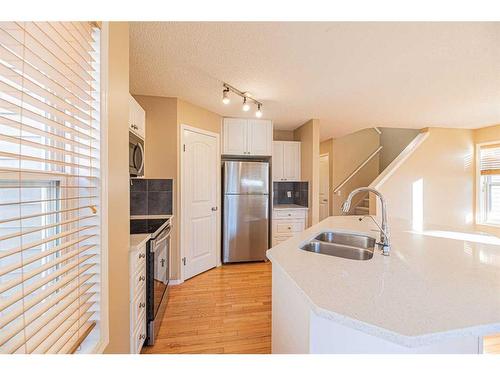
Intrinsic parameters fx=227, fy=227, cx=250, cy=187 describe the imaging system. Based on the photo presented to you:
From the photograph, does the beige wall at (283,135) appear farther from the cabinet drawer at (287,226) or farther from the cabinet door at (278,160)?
the cabinet drawer at (287,226)

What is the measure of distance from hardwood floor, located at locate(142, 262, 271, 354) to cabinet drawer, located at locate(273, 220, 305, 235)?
84 centimetres

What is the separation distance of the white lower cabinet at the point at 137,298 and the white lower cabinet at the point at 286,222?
2.47m

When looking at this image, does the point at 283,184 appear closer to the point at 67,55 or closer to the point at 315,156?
the point at 315,156

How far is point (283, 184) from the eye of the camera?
4.60 metres

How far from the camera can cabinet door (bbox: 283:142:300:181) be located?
4.22 m

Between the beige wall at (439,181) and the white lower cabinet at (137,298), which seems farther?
the beige wall at (439,181)

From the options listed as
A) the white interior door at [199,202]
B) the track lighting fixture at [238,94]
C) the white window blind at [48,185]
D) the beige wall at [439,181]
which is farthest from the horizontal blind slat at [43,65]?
the beige wall at [439,181]

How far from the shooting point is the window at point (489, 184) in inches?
163

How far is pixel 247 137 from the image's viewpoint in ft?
12.2

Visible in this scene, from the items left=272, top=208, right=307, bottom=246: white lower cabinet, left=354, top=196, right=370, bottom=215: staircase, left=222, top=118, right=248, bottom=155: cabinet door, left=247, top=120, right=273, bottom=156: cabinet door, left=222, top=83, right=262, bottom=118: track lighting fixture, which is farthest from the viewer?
left=354, top=196, right=370, bottom=215: staircase

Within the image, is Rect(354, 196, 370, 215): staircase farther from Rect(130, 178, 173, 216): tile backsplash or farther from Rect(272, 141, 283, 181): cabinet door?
Rect(130, 178, 173, 216): tile backsplash

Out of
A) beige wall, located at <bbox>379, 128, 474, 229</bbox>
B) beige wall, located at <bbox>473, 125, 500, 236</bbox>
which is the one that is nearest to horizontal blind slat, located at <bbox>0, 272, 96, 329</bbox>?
beige wall, located at <bbox>379, 128, 474, 229</bbox>
